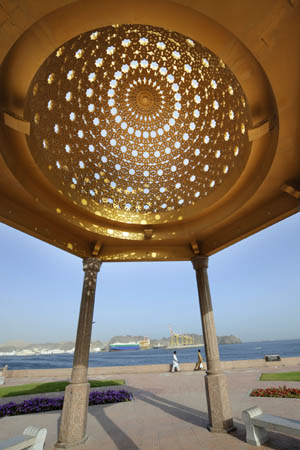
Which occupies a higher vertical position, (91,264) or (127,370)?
(91,264)

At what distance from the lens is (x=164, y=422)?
8.87 m

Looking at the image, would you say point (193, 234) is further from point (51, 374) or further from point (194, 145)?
point (51, 374)

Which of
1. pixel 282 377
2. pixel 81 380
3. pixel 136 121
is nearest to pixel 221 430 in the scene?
pixel 81 380

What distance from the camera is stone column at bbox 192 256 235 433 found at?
24.5ft

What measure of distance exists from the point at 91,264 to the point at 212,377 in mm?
5804

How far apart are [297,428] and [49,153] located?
922 centimetres

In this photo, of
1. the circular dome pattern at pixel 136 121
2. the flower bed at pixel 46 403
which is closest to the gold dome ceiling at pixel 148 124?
the circular dome pattern at pixel 136 121

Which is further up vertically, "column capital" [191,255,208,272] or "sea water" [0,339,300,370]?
"column capital" [191,255,208,272]

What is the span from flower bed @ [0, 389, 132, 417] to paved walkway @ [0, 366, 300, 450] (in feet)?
1.89

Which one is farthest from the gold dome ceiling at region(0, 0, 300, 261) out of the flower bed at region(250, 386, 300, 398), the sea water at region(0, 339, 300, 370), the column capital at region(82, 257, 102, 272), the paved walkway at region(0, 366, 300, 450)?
the sea water at region(0, 339, 300, 370)

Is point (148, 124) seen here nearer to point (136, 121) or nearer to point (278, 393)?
point (136, 121)

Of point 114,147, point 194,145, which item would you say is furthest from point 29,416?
point 194,145

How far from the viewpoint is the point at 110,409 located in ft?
36.8

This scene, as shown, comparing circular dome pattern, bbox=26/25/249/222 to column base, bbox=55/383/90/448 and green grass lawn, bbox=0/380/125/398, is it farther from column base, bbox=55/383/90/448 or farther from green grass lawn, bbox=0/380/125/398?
green grass lawn, bbox=0/380/125/398
